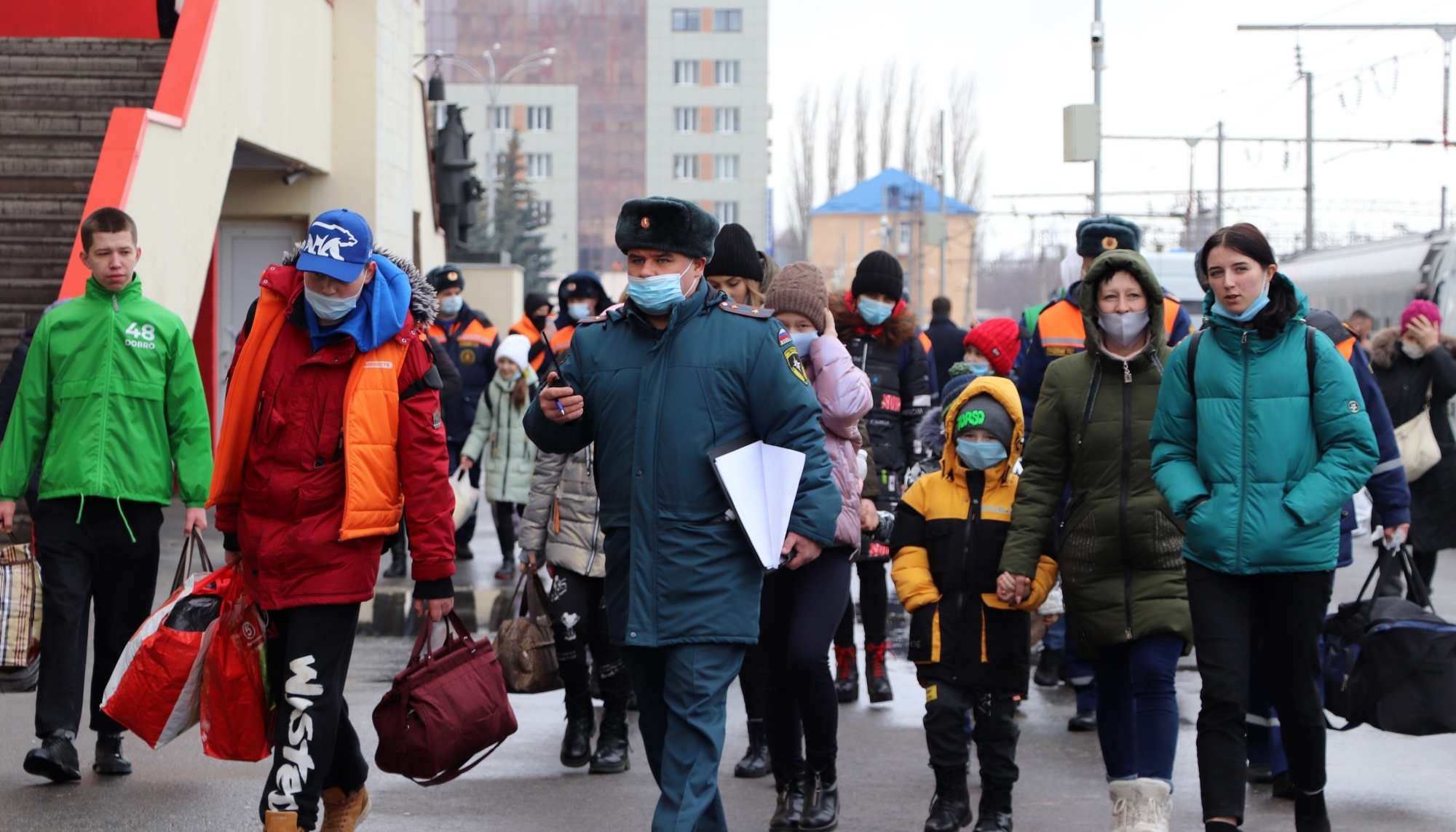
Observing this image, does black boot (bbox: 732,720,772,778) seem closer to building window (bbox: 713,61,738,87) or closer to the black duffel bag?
the black duffel bag

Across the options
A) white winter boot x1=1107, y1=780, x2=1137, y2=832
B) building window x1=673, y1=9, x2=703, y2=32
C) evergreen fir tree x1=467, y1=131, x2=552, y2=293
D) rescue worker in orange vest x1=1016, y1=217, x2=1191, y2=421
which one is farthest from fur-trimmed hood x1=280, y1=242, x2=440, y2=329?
building window x1=673, y1=9, x2=703, y2=32

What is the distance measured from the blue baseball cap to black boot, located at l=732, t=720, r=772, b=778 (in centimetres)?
260

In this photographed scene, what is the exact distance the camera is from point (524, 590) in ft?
21.3

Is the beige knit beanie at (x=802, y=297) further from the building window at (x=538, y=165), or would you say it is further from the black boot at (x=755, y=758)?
the building window at (x=538, y=165)

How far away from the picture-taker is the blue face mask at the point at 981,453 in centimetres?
568

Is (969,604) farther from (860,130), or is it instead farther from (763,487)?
(860,130)

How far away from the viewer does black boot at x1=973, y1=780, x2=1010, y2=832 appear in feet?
18.2

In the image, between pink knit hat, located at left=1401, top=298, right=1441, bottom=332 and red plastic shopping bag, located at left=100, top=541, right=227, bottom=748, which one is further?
pink knit hat, located at left=1401, top=298, right=1441, bottom=332

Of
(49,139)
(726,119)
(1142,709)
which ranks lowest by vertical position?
(1142,709)

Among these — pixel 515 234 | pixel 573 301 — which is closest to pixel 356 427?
pixel 573 301

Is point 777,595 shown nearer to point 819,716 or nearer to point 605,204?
point 819,716

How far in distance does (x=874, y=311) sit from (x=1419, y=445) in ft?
14.0

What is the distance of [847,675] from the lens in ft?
26.1

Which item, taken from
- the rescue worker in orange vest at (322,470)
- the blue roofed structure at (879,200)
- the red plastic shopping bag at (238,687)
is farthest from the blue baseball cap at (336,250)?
the blue roofed structure at (879,200)
